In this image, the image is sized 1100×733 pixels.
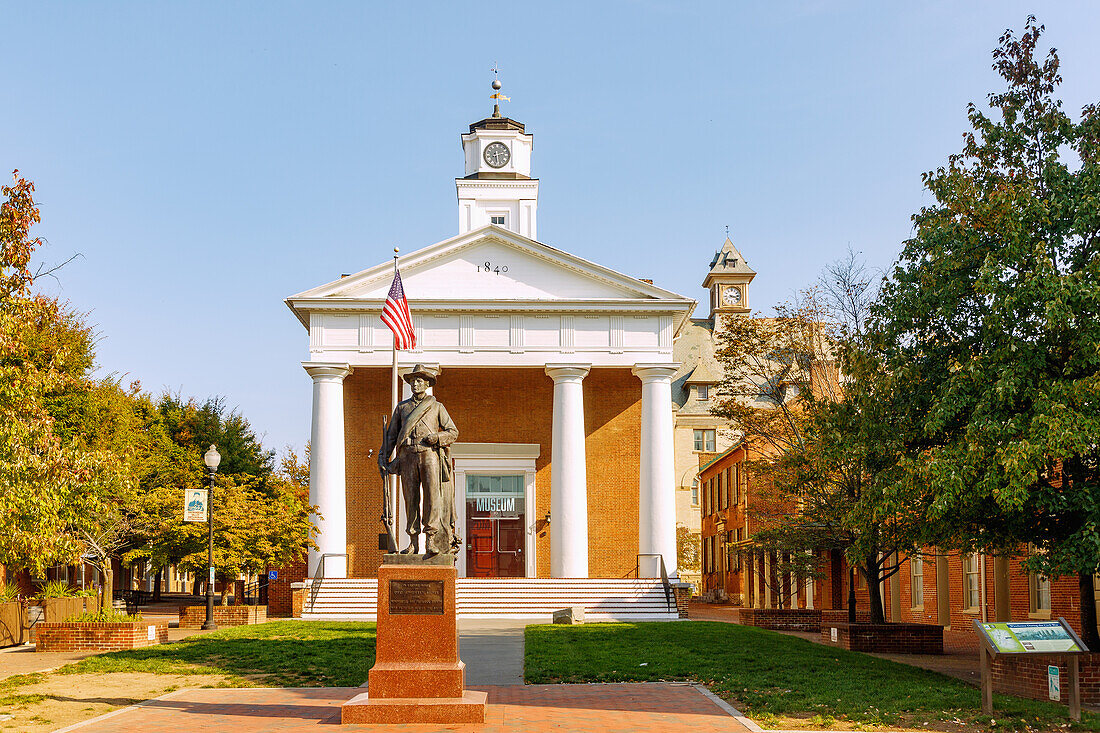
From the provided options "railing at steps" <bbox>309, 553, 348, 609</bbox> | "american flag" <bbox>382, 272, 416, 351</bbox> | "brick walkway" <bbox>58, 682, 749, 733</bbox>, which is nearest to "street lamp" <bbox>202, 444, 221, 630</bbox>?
"railing at steps" <bbox>309, 553, 348, 609</bbox>

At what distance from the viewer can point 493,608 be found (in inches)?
1334

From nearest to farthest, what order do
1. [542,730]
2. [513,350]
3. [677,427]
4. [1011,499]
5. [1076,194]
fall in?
[542,730], [1011,499], [1076,194], [513,350], [677,427]

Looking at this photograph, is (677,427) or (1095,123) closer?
(1095,123)

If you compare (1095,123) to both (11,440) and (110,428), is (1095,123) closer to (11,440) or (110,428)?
(11,440)

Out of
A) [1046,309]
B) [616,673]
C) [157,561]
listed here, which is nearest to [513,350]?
[157,561]

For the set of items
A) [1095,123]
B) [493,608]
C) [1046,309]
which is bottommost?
[493,608]

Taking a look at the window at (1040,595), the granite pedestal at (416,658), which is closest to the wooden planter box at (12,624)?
the granite pedestal at (416,658)

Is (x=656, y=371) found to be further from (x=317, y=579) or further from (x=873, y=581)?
(x=873, y=581)

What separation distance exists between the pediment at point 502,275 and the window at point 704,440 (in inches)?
1609

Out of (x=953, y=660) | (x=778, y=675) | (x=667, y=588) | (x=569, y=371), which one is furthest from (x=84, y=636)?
(x=569, y=371)

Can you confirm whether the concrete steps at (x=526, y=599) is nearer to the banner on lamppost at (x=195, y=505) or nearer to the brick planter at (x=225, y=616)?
the brick planter at (x=225, y=616)

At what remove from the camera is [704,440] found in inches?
3123

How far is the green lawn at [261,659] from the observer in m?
17.6

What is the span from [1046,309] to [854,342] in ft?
22.1
